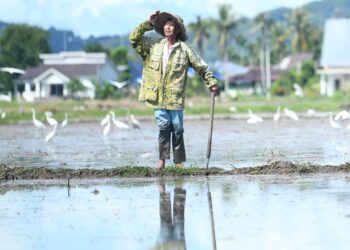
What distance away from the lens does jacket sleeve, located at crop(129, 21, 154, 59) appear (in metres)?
12.1

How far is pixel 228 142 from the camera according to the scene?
19.5m

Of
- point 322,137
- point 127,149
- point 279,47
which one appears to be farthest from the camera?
point 279,47

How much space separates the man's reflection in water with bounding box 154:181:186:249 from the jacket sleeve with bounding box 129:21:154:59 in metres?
2.32

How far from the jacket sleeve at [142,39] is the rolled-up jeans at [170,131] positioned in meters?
0.70

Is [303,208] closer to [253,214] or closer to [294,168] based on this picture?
[253,214]

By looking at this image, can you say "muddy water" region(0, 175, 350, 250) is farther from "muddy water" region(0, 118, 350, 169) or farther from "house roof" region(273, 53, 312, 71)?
"house roof" region(273, 53, 312, 71)

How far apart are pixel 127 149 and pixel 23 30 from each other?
86634mm

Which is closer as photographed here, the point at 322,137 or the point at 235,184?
the point at 235,184

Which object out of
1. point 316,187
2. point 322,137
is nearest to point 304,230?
point 316,187

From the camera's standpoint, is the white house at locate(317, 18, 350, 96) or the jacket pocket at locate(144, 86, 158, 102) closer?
the jacket pocket at locate(144, 86, 158, 102)

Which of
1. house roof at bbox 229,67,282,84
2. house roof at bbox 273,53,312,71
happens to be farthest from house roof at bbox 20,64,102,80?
house roof at bbox 273,53,312,71

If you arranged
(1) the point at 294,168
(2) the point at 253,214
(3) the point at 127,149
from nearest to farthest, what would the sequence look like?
(2) the point at 253,214
(1) the point at 294,168
(3) the point at 127,149

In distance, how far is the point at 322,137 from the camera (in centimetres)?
2091

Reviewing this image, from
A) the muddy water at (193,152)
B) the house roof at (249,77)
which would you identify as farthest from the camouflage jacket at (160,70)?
the house roof at (249,77)
